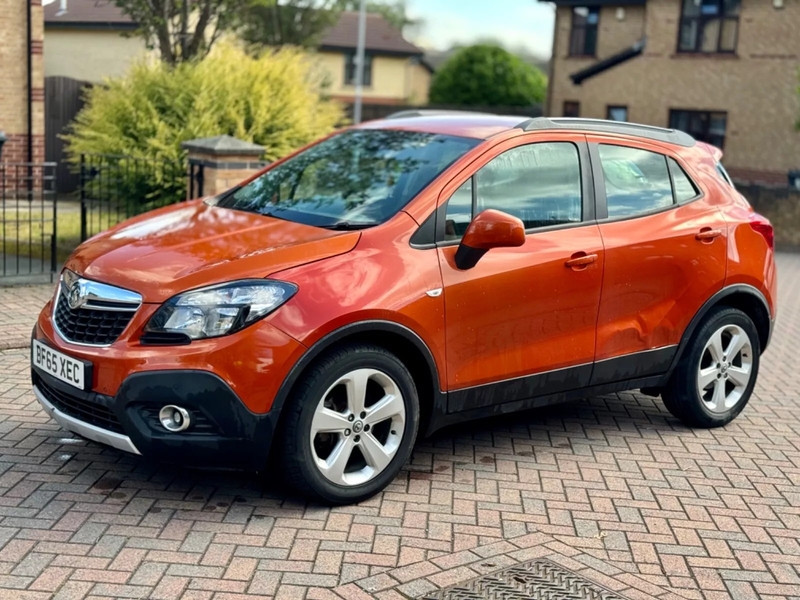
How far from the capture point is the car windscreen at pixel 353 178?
519cm

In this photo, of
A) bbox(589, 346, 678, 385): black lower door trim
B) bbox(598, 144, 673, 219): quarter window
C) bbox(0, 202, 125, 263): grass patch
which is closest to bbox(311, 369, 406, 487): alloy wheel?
bbox(589, 346, 678, 385): black lower door trim

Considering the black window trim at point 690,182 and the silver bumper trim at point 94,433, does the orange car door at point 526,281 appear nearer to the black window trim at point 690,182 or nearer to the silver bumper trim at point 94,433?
the black window trim at point 690,182

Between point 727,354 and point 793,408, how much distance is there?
1.26 metres

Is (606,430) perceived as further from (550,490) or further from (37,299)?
(37,299)

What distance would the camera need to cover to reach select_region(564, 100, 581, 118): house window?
1400 inches

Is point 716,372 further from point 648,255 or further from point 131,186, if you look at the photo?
point 131,186

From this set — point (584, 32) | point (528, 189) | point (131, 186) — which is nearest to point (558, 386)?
point (528, 189)

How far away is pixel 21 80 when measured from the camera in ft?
55.5

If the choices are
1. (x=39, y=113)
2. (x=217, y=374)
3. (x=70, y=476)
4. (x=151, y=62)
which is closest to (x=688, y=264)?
(x=217, y=374)

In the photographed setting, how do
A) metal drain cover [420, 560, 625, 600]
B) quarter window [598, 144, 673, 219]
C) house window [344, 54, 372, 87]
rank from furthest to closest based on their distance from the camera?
house window [344, 54, 372, 87]
quarter window [598, 144, 673, 219]
metal drain cover [420, 560, 625, 600]

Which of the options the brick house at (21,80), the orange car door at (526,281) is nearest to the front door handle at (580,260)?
the orange car door at (526,281)

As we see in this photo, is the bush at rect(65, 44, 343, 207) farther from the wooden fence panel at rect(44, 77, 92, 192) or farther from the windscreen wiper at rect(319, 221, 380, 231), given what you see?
the wooden fence panel at rect(44, 77, 92, 192)

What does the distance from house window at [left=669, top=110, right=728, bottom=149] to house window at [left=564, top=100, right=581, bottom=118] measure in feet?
12.0

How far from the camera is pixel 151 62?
14.0 m
